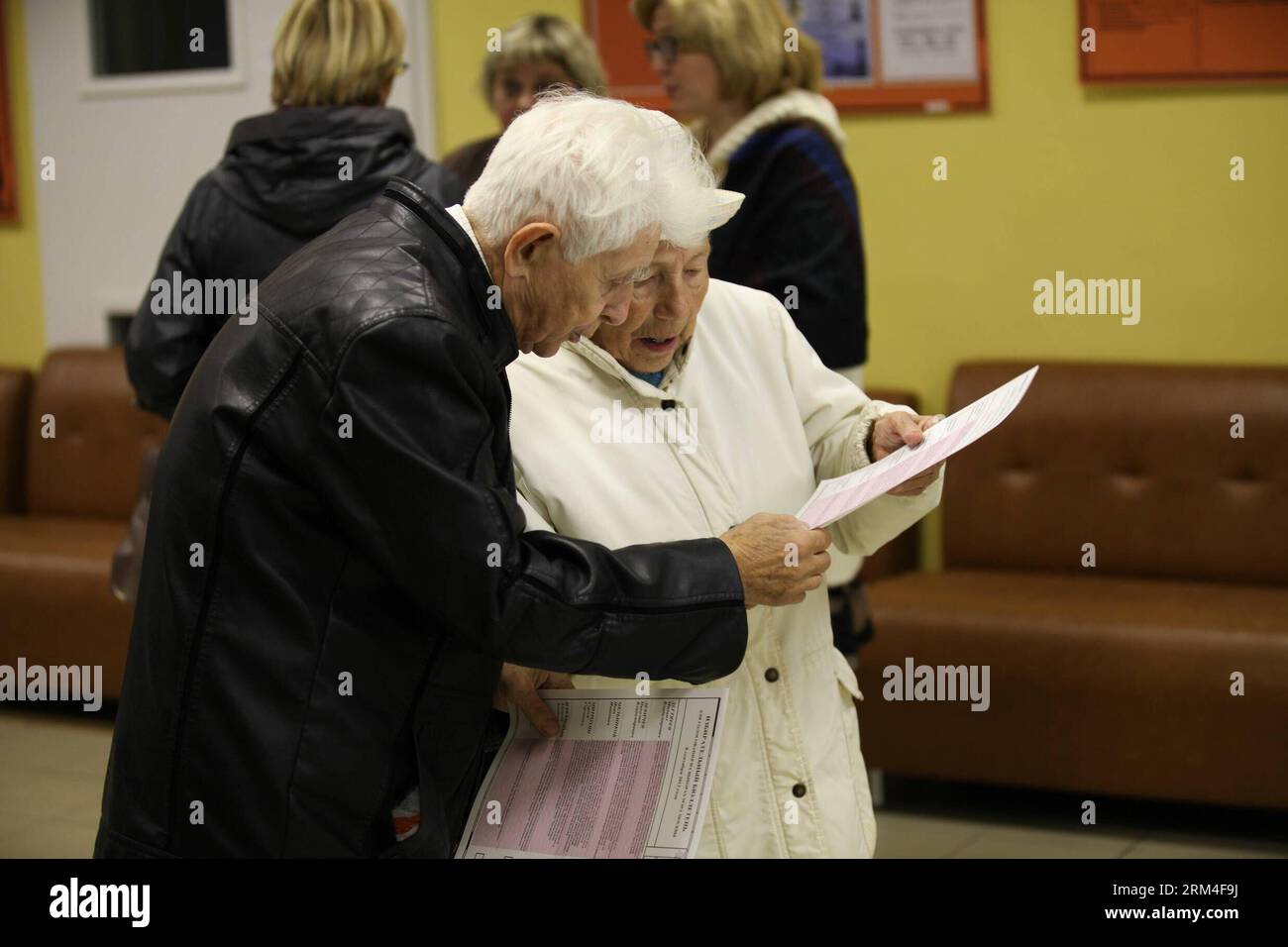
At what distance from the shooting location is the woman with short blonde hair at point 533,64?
4.00m

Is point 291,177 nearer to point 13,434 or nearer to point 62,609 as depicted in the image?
point 62,609

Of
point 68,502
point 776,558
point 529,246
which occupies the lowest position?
point 68,502

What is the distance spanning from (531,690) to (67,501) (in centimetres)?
450

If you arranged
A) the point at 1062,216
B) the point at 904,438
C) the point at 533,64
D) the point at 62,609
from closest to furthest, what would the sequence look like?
the point at 904,438, the point at 533,64, the point at 1062,216, the point at 62,609

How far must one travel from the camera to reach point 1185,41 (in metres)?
4.46

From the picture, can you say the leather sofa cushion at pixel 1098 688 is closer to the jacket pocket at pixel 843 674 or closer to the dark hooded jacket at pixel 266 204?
the dark hooded jacket at pixel 266 204

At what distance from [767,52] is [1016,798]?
2.17 m

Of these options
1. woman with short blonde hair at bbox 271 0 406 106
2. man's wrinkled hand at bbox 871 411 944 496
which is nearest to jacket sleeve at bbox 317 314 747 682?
man's wrinkled hand at bbox 871 411 944 496

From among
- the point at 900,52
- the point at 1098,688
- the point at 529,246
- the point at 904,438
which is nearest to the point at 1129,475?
the point at 1098,688

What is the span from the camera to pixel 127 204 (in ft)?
20.1

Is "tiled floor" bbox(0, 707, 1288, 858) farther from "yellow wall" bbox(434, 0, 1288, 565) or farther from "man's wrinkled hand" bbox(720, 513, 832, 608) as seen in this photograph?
"man's wrinkled hand" bbox(720, 513, 832, 608)

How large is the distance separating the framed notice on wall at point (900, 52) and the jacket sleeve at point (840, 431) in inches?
105
